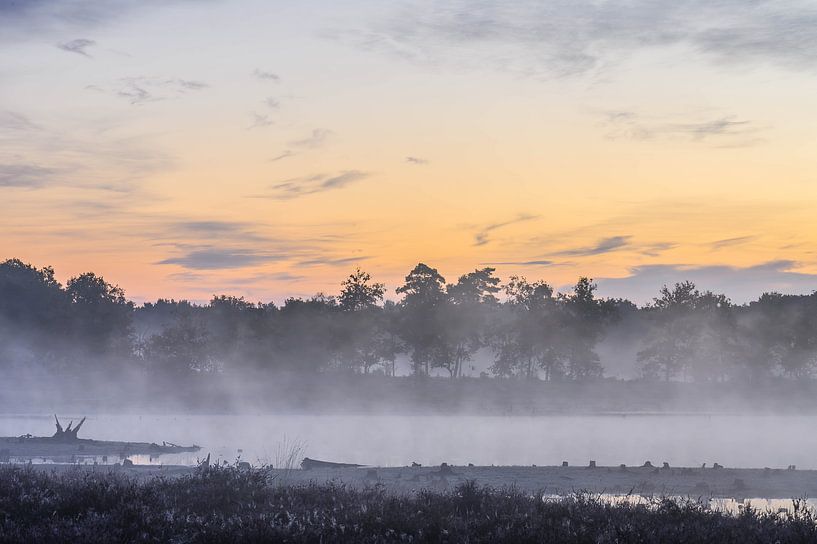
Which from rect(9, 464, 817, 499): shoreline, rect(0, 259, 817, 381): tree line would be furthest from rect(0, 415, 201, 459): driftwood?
rect(0, 259, 817, 381): tree line

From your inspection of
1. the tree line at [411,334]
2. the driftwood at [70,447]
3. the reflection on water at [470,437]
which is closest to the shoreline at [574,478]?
the reflection on water at [470,437]

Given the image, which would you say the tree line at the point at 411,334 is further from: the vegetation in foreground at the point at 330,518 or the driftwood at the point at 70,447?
the vegetation in foreground at the point at 330,518

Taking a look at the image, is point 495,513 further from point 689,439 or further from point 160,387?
point 160,387

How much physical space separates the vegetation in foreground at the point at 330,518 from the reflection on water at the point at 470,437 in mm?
21035

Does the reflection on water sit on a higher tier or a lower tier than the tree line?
lower

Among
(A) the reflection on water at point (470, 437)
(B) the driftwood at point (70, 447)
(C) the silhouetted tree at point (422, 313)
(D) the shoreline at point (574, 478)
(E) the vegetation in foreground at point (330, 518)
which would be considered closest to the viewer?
(E) the vegetation in foreground at point (330, 518)

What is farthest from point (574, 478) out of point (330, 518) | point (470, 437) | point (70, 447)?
point (470, 437)

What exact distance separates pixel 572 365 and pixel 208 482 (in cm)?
9654

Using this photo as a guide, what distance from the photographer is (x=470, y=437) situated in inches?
2520

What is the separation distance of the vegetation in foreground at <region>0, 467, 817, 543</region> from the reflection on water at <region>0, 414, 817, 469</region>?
2104cm

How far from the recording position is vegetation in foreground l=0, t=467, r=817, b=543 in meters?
17.5

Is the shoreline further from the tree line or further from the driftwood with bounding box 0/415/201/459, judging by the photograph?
the tree line

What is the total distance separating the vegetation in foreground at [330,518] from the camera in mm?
17484

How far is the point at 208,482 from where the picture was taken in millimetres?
23688
